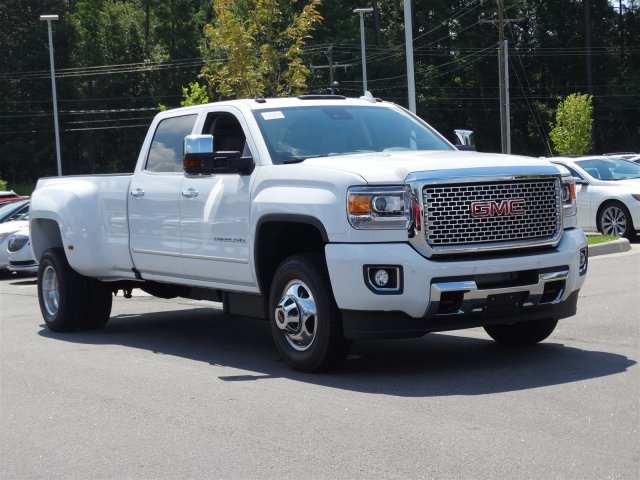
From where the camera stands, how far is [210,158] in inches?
354

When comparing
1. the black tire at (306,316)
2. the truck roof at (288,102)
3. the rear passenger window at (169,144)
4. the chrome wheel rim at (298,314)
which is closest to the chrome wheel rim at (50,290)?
the rear passenger window at (169,144)

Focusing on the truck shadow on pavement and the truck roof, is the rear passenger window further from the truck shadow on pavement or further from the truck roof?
the truck shadow on pavement

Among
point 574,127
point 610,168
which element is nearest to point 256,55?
point 610,168

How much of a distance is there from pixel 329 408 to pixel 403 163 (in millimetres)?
1923

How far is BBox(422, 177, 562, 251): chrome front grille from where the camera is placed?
25.7 feet

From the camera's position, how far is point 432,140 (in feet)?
32.2

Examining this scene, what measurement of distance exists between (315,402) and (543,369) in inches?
71.6

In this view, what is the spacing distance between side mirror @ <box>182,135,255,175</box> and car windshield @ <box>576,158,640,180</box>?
12.6m

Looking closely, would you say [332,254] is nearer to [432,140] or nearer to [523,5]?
[432,140]

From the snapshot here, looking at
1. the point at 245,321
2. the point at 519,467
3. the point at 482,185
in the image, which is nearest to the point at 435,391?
the point at 482,185

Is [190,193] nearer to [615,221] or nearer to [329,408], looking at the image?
[329,408]

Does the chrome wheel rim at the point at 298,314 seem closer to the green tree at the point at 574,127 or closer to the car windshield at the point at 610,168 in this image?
the car windshield at the point at 610,168

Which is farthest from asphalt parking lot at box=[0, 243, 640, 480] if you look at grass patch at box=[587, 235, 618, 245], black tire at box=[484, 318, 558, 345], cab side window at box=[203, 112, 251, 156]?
grass patch at box=[587, 235, 618, 245]

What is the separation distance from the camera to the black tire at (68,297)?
11.6 meters
